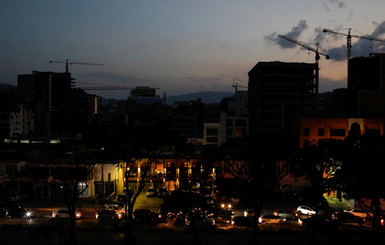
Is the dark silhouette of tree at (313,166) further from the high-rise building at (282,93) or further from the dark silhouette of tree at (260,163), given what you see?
the high-rise building at (282,93)

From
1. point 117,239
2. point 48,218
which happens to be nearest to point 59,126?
point 48,218

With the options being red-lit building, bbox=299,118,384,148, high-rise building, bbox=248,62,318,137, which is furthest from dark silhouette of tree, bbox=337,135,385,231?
high-rise building, bbox=248,62,318,137

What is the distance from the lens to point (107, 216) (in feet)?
51.9

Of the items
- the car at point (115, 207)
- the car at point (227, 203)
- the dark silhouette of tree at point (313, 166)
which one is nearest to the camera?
the dark silhouette of tree at point (313, 166)

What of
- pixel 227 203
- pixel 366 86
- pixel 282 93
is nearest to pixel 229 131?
pixel 282 93

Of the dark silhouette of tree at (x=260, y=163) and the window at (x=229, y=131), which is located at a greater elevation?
the window at (x=229, y=131)

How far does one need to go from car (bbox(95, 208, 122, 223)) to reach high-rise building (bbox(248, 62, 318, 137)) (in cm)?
2404

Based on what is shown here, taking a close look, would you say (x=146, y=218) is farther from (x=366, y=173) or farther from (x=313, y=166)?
(x=366, y=173)

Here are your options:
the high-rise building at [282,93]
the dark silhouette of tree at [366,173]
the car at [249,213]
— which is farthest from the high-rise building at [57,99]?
the dark silhouette of tree at [366,173]

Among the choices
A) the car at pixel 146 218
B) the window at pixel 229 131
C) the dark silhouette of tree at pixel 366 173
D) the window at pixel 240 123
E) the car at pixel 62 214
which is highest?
the window at pixel 240 123

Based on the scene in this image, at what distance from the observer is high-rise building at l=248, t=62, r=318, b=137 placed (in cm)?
3778

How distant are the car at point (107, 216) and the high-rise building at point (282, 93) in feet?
78.9

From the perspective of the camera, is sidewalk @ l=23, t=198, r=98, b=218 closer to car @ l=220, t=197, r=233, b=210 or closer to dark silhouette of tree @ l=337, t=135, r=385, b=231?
car @ l=220, t=197, r=233, b=210

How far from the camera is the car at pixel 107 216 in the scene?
15.4 m
